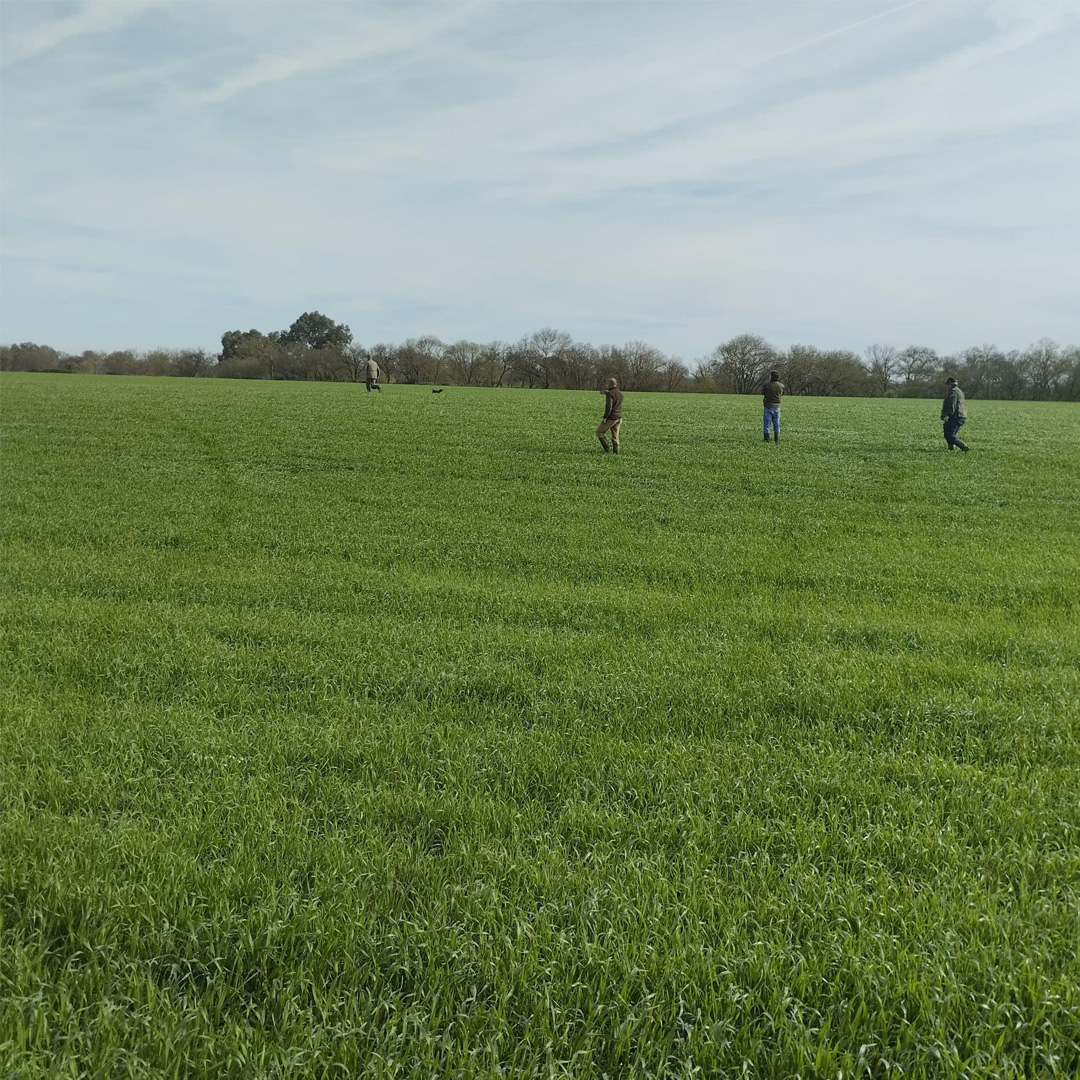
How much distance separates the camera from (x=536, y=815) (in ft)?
13.8

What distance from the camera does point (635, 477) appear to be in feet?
63.0

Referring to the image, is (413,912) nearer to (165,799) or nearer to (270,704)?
(165,799)

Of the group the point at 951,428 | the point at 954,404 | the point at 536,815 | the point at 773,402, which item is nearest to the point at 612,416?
the point at 773,402

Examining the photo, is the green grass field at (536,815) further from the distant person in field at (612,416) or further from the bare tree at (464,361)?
the bare tree at (464,361)

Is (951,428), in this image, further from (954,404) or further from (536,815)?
(536,815)

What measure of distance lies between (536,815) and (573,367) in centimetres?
10221

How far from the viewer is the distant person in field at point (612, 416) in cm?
2271

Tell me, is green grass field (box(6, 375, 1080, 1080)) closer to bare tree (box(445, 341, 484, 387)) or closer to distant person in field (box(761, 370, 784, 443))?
distant person in field (box(761, 370, 784, 443))

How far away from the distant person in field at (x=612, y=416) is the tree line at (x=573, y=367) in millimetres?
75821

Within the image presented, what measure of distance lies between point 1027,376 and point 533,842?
12374cm

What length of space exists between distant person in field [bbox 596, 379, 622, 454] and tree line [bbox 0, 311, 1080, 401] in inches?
2985

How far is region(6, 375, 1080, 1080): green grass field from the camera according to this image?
2828 millimetres

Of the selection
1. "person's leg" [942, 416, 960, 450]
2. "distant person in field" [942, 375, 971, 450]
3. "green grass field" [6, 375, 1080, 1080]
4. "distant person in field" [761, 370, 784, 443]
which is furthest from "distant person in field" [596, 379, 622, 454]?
"green grass field" [6, 375, 1080, 1080]

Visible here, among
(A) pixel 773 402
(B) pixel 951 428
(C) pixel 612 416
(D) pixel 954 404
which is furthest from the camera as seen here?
(A) pixel 773 402
